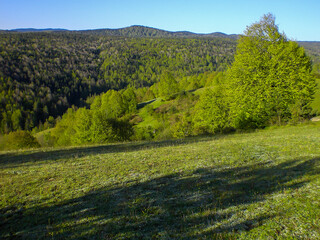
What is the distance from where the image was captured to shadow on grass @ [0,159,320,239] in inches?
220

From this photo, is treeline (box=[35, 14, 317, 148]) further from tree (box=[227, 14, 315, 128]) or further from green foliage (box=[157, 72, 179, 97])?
green foliage (box=[157, 72, 179, 97])

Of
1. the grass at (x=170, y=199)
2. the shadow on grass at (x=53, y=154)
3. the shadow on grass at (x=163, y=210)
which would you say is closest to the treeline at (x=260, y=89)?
the shadow on grass at (x=53, y=154)

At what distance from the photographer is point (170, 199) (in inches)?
292

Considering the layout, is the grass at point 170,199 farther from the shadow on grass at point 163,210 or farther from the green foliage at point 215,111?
the green foliage at point 215,111

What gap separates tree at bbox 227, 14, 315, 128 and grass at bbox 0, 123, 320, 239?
17.2 metres

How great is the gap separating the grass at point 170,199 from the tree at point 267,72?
17237 millimetres

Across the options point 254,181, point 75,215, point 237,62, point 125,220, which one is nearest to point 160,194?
point 125,220

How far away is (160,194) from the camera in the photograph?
25.8 ft

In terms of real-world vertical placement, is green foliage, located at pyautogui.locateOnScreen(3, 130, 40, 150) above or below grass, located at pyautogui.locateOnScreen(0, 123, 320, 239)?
below

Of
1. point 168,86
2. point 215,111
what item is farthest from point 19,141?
point 168,86

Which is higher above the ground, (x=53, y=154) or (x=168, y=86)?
(x=168, y=86)

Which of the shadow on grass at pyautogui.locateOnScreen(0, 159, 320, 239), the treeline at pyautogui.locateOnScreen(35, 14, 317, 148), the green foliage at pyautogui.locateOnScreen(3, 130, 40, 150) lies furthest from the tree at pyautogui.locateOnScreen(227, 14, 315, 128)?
the green foliage at pyautogui.locateOnScreen(3, 130, 40, 150)

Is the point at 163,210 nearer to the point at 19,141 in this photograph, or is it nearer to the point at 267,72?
the point at 267,72

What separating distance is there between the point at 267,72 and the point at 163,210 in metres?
27.9
